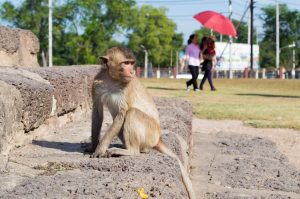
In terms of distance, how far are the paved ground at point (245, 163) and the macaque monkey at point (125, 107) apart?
44.2 inches

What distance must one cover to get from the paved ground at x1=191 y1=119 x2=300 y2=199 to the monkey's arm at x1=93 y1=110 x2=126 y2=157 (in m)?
1.33

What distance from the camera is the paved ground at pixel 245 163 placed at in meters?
5.46

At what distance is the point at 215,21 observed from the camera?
19703mm

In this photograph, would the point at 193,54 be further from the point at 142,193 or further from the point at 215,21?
the point at 142,193

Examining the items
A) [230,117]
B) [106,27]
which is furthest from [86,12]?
[230,117]

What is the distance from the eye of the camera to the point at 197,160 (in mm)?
6980

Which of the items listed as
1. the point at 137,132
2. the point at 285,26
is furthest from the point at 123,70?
the point at 285,26

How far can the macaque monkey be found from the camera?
164 inches

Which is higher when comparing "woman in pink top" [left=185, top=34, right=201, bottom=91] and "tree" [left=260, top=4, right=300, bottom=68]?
"tree" [left=260, top=4, right=300, bottom=68]

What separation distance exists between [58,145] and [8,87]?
0.86 meters

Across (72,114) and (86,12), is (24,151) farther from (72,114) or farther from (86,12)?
(86,12)

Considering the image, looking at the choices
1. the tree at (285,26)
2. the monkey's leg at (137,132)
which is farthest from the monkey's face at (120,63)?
the tree at (285,26)

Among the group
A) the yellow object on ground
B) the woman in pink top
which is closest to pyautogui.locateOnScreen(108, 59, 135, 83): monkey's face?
the yellow object on ground

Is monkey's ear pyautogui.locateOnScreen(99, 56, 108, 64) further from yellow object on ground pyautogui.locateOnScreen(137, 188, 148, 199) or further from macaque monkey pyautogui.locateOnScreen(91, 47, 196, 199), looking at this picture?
yellow object on ground pyautogui.locateOnScreen(137, 188, 148, 199)
